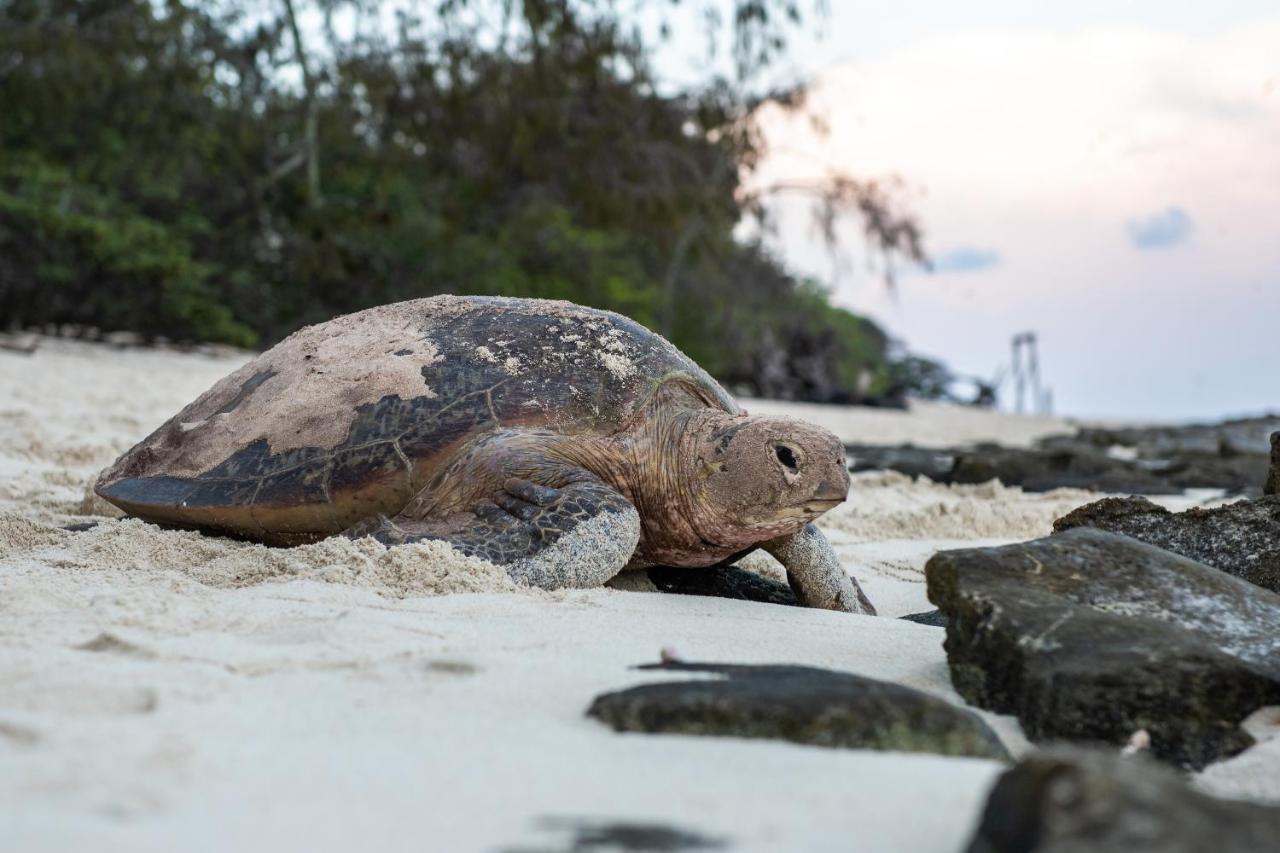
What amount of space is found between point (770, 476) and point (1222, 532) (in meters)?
1.03

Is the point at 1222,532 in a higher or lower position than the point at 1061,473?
higher

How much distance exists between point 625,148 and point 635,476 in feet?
47.0

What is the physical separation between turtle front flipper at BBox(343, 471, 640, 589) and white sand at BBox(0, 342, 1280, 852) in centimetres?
10

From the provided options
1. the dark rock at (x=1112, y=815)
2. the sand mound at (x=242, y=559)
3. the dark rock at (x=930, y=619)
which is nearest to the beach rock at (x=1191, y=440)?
the dark rock at (x=930, y=619)

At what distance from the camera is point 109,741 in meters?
1.42

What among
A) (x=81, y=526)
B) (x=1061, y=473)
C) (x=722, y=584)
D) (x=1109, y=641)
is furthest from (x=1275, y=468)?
(x=1061, y=473)

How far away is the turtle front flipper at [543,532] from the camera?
2625mm

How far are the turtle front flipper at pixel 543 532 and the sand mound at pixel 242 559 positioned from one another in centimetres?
7

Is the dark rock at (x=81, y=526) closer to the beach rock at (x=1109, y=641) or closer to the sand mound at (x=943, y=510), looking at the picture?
the beach rock at (x=1109, y=641)

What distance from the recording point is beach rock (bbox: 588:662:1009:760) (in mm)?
1515

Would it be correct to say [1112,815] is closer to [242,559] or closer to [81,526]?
[242,559]

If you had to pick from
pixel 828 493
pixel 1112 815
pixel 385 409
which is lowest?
pixel 1112 815

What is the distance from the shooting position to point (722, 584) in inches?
128

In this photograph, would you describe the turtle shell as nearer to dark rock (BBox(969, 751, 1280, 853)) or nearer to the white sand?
the white sand
